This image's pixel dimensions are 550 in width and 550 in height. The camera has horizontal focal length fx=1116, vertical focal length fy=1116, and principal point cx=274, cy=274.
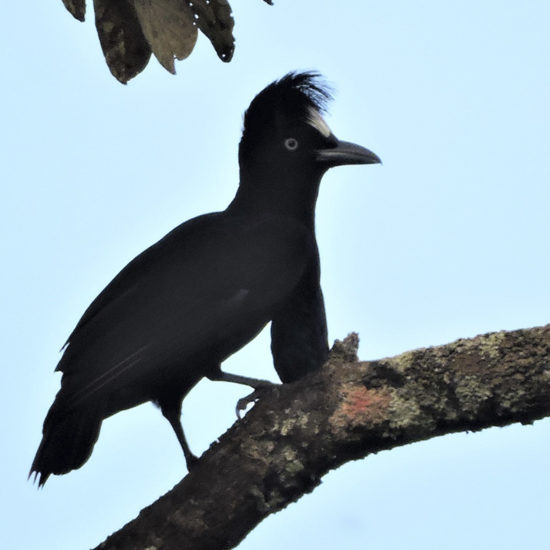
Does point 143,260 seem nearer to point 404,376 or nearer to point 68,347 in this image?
point 68,347

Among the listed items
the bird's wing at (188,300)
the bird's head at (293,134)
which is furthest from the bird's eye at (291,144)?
the bird's wing at (188,300)

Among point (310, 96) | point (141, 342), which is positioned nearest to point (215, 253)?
point (141, 342)

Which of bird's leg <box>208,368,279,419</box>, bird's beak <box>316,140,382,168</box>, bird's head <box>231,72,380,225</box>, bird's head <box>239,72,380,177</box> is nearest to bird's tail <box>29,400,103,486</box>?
bird's leg <box>208,368,279,419</box>

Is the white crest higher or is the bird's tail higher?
the white crest

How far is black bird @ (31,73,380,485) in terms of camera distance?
12.5 feet

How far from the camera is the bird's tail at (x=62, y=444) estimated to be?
3.61 metres

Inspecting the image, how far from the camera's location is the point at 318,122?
493cm

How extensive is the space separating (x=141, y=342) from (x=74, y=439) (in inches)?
22.8

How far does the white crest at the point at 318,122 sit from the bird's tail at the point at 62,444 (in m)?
1.86

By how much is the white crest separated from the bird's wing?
19.3 inches

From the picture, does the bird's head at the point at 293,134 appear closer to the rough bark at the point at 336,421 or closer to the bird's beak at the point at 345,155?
the bird's beak at the point at 345,155

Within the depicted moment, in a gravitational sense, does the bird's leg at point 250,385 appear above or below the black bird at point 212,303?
below

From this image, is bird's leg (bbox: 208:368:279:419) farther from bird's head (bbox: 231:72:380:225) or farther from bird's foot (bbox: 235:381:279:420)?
bird's head (bbox: 231:72:380:225)

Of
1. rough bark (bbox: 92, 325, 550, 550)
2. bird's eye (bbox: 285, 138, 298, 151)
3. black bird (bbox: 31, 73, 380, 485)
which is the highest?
bird's eye (bbox: 285, 138, 298, 151)
